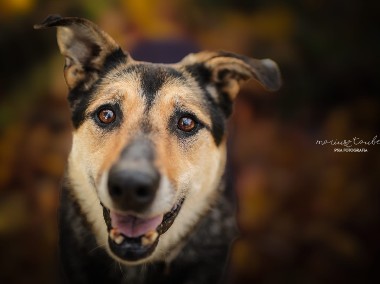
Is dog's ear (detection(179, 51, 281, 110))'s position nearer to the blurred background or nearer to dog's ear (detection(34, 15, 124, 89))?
dog's ear (detection(34, 15, 124, 89))

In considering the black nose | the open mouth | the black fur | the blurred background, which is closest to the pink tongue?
the open mouth

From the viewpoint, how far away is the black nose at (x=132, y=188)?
2.26m

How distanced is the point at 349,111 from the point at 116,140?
2819 millimetres

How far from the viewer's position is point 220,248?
3.16 m

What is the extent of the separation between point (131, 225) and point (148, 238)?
0.13 meters

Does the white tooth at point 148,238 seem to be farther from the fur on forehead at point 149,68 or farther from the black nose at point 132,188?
the fur on forehead at point 149,68

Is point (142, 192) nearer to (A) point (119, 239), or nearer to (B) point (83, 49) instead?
(A) point (119, 239)

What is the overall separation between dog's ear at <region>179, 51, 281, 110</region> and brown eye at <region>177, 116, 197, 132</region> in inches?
16.1

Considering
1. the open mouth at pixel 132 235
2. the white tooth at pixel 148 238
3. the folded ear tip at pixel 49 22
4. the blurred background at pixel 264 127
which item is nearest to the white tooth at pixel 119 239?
the open mouth at pixel 132 235

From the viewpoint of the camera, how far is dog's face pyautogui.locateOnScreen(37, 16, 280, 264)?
2.40 meters

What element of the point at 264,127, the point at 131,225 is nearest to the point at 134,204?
the point at 131,225

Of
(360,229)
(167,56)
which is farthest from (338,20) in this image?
(360,229)

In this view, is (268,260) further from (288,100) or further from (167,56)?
(167,56)

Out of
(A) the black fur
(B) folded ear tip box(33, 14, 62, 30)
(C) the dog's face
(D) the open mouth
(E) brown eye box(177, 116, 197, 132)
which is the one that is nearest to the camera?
(C) the dog's face
